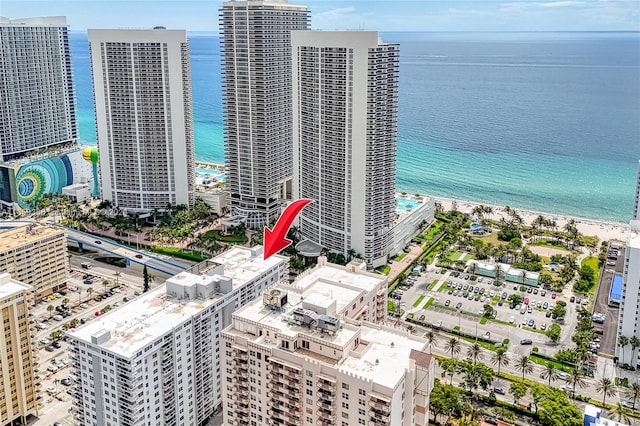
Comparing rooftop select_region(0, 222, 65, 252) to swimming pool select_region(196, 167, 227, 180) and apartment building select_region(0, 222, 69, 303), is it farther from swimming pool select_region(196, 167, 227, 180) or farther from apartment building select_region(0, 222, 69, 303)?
swimming pool select_region(196, 167, 227, 180)

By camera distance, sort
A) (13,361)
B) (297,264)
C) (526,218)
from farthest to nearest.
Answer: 1. (526,218)
2. (297,264)
3. (13,361)

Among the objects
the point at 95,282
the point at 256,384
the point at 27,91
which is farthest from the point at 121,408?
the point at 27,91

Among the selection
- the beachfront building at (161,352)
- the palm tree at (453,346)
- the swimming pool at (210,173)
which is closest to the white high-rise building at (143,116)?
the swimming pool at (210,173)

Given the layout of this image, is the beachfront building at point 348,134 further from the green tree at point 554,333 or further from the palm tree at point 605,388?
the palm tree at point 605,388

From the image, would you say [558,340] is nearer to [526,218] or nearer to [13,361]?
[526,218]

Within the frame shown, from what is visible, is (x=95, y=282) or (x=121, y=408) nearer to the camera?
(x=121, y=408)

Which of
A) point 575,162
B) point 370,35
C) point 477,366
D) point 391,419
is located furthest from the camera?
point 575,162
